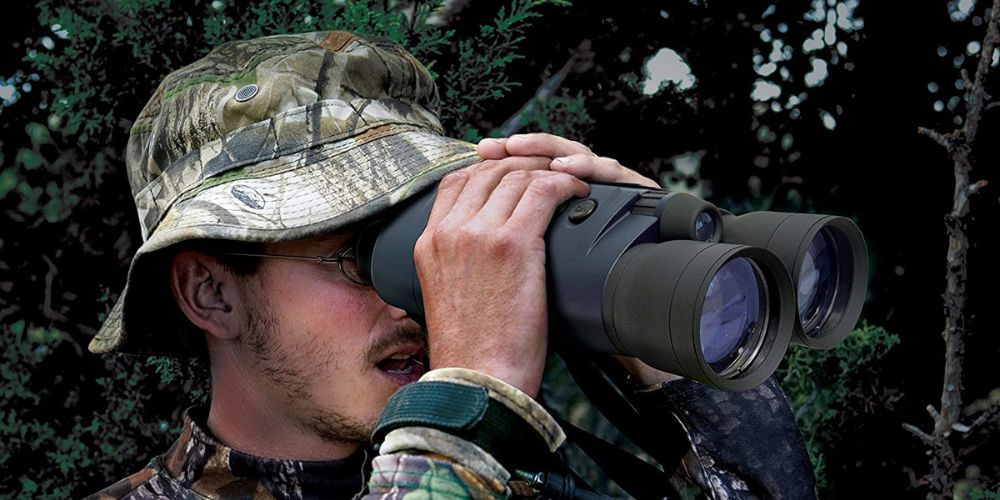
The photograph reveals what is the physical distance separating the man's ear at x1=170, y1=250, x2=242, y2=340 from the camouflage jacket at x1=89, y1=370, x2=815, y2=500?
6.8 inches

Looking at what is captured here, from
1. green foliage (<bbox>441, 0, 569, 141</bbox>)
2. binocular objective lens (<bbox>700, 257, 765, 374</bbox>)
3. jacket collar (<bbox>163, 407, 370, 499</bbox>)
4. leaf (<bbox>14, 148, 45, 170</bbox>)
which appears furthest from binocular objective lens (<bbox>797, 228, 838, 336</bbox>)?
leaf (<bbox>14, 148, 45, 170</bbox>)

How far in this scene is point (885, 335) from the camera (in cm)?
208

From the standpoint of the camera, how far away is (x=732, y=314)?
99 centimetres

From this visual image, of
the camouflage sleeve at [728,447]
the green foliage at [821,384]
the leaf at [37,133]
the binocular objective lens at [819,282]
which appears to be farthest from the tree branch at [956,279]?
the leaf at [37,133]

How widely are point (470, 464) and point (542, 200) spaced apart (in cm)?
28

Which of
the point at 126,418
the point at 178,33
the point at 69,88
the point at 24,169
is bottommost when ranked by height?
the point at 126,418

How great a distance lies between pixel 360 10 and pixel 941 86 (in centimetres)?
127

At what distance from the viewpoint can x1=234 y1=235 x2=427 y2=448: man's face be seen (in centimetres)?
133

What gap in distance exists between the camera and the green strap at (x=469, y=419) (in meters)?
0.89

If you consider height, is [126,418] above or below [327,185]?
below

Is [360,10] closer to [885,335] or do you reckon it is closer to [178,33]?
[178,33]

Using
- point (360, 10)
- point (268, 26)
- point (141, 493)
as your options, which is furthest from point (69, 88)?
point (141, 493)

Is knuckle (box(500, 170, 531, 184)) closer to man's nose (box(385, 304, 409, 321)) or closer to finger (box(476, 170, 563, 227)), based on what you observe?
finger (box(476, 170, 563, 227))

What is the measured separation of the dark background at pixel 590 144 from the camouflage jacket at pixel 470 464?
2.13 ft
